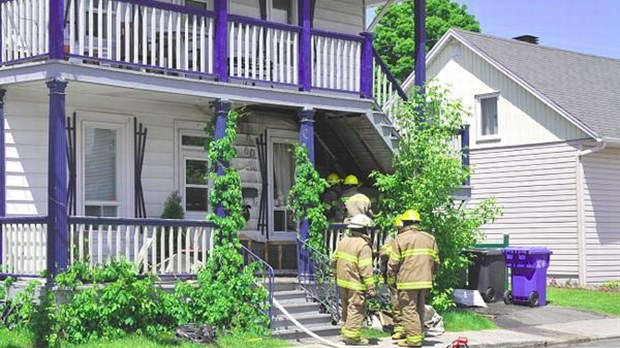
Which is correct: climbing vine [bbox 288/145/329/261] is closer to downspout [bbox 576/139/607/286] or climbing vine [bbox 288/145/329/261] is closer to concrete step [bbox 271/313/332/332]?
concrete step [bbox 271/313/332/332]

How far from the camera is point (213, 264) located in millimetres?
14500

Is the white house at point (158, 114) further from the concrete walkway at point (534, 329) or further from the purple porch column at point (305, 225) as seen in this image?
the concrete walkway at point (534, 329)

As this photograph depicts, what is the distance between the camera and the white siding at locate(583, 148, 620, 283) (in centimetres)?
2450

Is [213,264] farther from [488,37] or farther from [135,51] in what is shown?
[488,37]

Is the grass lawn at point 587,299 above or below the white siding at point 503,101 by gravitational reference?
below

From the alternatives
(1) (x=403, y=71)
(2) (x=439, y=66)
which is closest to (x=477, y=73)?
(2) (x=439, y=66)

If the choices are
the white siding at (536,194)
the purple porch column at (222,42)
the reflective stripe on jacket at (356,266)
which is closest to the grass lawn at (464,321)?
the reflective stripe on jacket at (356,266)

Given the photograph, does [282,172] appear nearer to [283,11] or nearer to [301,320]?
[283,11]

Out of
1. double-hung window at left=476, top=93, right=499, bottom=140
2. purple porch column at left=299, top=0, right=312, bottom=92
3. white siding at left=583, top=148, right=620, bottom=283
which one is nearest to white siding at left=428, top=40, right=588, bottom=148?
double-hung window at left=476, top=93, right=499, bottom=140

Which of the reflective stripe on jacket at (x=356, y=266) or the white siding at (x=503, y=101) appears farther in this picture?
the white siding at (x=503, y=101)

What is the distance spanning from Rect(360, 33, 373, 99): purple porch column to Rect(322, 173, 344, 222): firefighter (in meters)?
1.71

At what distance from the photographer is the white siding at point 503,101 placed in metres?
25.3

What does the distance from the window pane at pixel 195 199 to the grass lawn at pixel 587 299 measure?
7.83 metres

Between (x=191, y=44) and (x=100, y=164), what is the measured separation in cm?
252
